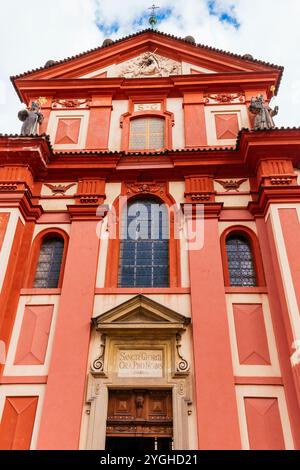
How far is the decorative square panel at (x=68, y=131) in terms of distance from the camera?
533 inches

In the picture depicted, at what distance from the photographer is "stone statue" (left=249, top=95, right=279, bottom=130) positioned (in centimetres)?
1244

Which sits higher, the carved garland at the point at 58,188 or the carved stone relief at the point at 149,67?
the carved stone relief at the point at 149,67

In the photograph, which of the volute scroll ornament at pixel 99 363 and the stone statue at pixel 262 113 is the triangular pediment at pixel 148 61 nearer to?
the stone statue at pixel 262 113

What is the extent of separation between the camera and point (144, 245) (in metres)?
11.4

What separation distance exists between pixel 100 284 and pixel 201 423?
3.90m

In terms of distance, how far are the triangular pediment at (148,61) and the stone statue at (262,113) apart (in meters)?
2.27

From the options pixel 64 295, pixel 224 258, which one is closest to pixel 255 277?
pixel 224 258

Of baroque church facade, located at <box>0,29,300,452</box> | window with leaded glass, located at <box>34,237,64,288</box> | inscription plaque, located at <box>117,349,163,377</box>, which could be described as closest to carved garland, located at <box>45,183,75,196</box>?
baroque church facade, located at <box>0,29,300,452</box>

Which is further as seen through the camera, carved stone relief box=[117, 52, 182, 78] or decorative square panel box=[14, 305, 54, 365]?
carved stone relief box=[117, 52, 182, 78]

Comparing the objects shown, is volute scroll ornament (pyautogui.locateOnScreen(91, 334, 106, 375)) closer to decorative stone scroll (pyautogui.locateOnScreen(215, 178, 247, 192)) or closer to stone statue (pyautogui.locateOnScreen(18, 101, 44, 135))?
decorative stone scroll (pyautogui.locateOnScreen(215, 178, 247, 192))

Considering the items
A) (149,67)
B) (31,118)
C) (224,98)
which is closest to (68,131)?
(31,118)

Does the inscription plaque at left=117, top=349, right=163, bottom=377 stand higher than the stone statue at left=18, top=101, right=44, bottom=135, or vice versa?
the stone statue at left=18, top=101, right=44, bottom=135

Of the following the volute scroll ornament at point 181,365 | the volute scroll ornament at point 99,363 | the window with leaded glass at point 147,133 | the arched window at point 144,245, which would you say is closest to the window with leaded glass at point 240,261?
the arched window at point 144,245

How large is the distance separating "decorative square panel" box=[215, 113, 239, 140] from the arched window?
3218mm
